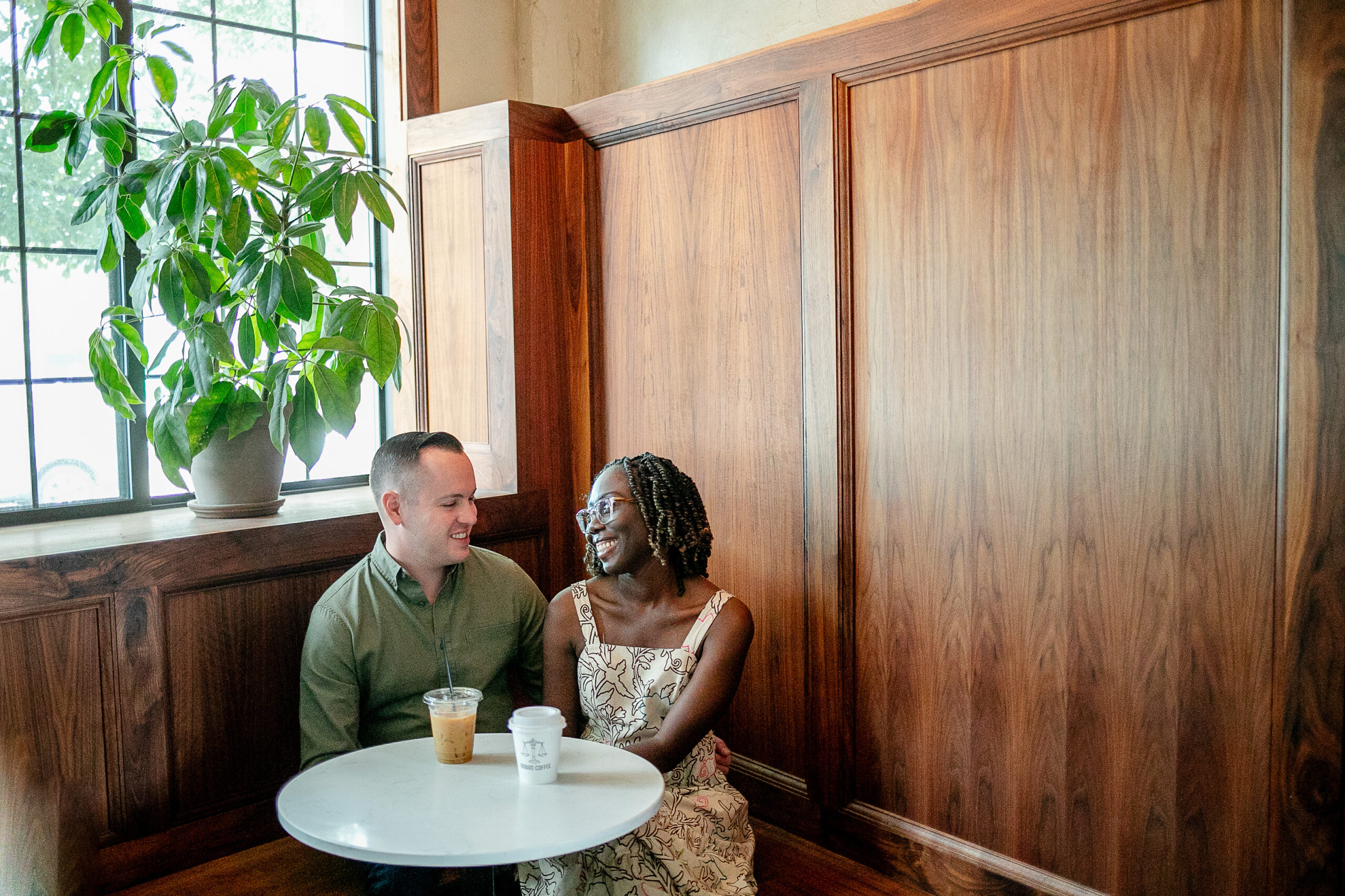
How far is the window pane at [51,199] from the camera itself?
2768 mm

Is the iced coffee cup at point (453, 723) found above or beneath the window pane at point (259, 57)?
beneath

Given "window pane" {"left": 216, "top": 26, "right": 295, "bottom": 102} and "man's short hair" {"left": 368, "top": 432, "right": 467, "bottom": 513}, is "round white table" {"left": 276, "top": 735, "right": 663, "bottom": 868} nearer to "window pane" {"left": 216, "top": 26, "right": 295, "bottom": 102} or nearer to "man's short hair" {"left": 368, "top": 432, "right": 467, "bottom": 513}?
"man's short hair" {"left": 368, "top": 432, "right": 467, "bottom": 513}

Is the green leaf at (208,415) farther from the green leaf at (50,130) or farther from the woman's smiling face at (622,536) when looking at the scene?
the woman's smiling face at (622,536)

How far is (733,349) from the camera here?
277 centimetres

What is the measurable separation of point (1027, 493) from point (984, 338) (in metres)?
0.34

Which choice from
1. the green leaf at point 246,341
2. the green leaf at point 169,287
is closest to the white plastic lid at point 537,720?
the green leaf at point 246,341

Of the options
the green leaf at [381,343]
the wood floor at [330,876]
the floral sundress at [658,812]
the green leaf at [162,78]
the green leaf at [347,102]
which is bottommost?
the wood floor at [330,876]

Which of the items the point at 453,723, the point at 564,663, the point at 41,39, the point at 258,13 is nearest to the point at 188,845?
the point at 564,663

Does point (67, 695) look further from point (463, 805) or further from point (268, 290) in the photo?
point (463, 805)

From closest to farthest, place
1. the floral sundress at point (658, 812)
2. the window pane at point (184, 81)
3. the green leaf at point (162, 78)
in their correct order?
the floral sundress at point (658, 812)
the green leaf at point (162, 78)
the window pane at point (184, 81)

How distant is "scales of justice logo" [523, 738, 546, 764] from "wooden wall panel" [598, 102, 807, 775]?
110 centimetres

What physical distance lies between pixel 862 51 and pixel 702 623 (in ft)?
4.35

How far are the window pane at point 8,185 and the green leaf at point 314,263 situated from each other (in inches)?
31.8

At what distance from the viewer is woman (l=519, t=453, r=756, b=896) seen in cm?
207
